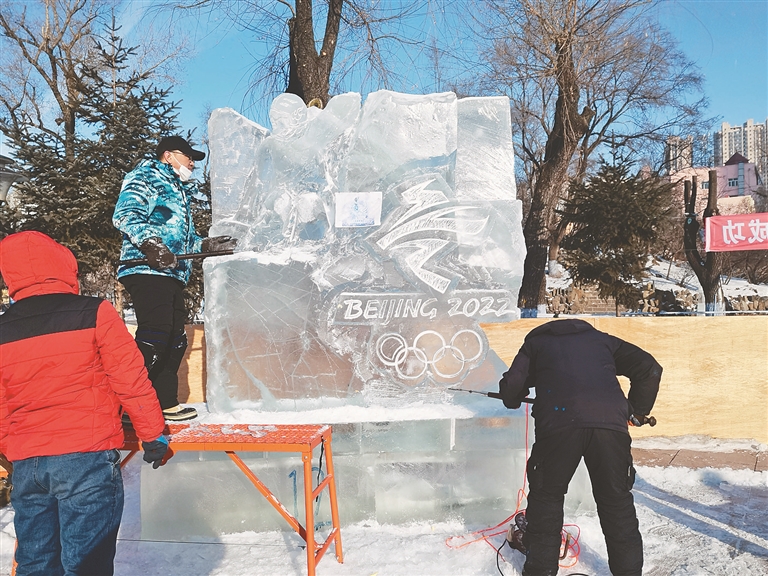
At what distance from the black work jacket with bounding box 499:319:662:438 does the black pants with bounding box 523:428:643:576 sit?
7cm

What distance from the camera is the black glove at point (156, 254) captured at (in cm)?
322

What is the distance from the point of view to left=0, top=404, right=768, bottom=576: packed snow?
288 cm

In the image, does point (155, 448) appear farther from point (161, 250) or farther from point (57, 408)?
point (161, 250)

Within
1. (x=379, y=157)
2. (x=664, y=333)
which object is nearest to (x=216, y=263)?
(x=379, y=157)

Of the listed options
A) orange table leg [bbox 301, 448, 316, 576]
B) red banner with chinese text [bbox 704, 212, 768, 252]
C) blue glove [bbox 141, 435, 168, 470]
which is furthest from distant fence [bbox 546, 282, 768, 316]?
blue glove [bbox 141, 435, 168, 470]

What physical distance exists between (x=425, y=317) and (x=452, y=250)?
1.45ft

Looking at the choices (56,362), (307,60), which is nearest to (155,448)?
(56,362)

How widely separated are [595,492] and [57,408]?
213 cm

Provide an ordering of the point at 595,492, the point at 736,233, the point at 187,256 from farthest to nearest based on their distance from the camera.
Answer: the point at 736,233
the point at 187,256
the point at 595,492

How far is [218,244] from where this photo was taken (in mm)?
3691

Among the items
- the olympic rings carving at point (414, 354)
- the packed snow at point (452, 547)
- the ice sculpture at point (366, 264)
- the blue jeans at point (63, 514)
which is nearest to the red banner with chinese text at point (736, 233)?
the packed snow at point (452, 547)

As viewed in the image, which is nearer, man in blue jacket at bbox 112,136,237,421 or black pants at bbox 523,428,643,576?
black pants at bbox 523,428,643,576

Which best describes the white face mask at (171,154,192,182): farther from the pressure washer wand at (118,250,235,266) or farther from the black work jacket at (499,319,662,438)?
the black work jacket at (499,319,662,438)

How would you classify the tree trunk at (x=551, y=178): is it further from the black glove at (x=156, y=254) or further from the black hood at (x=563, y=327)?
the black glove at (x=156, y=254)
